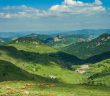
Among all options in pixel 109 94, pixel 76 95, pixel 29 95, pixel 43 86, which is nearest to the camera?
pixel 29 95

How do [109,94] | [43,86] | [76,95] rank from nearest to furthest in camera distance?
1. [76,95]
2. [109,94]
3. [43,86]

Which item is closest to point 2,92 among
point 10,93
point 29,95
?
point 10,93

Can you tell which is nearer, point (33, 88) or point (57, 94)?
point (57, 94)

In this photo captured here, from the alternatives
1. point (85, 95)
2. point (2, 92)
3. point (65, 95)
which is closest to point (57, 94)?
point (65, 95)

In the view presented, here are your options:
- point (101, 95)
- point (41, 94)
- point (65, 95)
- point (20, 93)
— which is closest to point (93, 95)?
point (101, 95)

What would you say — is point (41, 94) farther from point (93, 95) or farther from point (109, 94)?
point (109, 94)

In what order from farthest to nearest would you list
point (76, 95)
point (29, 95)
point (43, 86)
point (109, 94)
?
point (43, 86) < point (109, 94) < point (76, 95) < point (29, 95)

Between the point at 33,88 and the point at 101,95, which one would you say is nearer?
A: the point at 101,95

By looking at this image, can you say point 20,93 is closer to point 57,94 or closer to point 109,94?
point 57,94
